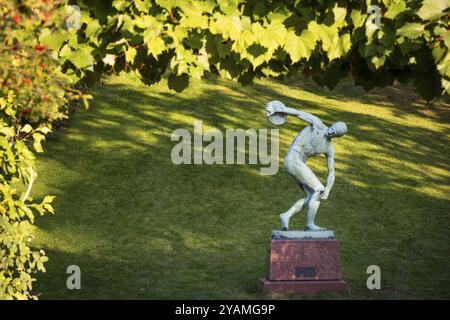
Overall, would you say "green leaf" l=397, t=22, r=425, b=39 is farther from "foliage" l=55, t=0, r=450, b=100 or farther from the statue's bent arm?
the statue's bent arm

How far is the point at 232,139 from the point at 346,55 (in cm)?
1668

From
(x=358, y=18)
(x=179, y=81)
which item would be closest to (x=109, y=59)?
(x=179, y=81)

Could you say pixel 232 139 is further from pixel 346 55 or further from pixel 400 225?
pixel 346 55

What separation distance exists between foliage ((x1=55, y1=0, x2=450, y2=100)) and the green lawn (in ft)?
22.9

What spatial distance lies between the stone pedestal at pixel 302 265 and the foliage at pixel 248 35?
6.46m

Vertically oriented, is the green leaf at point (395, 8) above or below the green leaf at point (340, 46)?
above

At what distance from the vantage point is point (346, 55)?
7691 millimetres

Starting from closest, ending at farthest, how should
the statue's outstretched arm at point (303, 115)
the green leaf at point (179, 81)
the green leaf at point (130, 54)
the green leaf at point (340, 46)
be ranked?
the green leaf at point (130, 54)
the green leaf at point (340, 46)
the green leaf at point (179, 81)
the statue's outstretched arm at point (303, 115)

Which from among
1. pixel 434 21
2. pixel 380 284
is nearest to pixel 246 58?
pixel 434 21

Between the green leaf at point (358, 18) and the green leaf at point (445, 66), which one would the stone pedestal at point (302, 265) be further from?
the green leaf at point (445, 66)

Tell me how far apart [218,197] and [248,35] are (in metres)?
13.4

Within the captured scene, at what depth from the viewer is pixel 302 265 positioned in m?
13.8

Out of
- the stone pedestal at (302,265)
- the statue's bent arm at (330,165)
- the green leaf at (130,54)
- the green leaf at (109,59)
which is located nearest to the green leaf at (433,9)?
the green leaf at (130,54)

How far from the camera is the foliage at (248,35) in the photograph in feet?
23.7
